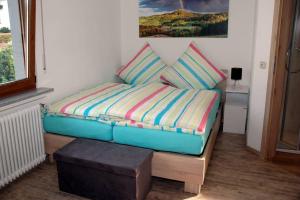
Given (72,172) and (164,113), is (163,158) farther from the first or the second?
(72,172)

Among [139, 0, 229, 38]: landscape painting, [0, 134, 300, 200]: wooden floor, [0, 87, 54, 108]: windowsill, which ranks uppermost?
[139, 0, 229, 38]: landscape painting

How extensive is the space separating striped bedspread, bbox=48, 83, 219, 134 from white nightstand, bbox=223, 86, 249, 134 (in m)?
0.32

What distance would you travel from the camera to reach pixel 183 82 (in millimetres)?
3928

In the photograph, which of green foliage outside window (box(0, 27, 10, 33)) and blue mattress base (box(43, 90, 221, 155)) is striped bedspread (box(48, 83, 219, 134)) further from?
green foliage outside window (box(0, 27, 10, 33))

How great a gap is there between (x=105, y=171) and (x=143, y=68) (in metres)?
2.39

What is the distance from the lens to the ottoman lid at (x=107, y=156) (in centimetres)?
205

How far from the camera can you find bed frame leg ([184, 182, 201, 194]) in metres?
2.34

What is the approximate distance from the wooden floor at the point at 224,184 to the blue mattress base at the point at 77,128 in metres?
0.44

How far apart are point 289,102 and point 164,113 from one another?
180cm

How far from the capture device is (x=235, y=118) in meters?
3.66

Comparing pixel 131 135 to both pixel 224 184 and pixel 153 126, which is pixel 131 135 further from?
pixel 224 184

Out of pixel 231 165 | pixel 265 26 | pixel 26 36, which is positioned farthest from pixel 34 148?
pixel 265 26

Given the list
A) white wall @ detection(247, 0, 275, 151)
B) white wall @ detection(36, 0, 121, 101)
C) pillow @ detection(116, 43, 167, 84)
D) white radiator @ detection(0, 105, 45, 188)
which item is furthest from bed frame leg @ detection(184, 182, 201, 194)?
pillow @ detection(116, 43, 167, 84)

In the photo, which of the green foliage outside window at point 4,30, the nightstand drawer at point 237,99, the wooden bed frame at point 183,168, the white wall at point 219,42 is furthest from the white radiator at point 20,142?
the nightstand drawer at point 237,99
